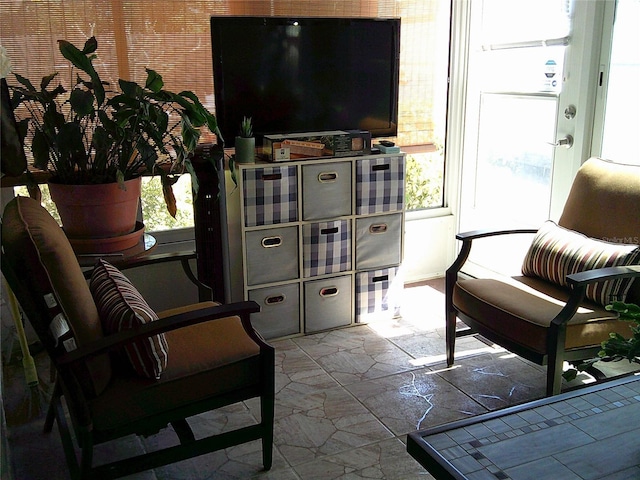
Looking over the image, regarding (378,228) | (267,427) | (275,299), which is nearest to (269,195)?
(275,299)

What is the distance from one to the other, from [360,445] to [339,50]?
2007mm

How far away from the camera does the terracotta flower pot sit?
247 centimetres

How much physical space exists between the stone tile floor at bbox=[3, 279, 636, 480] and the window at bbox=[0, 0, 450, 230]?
1116 mm

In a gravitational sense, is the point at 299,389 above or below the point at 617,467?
below

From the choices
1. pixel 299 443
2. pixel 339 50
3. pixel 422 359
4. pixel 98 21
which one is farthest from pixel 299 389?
pixel 98 21

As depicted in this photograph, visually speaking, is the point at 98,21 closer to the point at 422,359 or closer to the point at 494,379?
the point at 422,359

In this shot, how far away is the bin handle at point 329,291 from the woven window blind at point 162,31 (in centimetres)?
112

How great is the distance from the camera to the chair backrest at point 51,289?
1.81 metres

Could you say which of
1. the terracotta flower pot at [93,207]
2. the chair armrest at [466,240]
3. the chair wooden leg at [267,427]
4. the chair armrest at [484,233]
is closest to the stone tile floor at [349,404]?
the chair wooden leg at [267,427]

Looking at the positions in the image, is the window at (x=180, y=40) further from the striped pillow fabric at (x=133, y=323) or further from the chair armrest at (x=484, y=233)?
the striped pillow fabric at (x=133, y=323)

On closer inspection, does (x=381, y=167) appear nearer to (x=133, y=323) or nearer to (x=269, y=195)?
(x=269, y=195)

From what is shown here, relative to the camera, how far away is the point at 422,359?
314 centimetres

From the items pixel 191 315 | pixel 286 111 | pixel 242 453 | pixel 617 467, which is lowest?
pixel 242 453

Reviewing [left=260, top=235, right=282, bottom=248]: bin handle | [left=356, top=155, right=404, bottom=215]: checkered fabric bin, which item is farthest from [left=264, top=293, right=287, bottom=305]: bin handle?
[left=356, top=155, right=404, bottom=215]: checkered fabric bin
